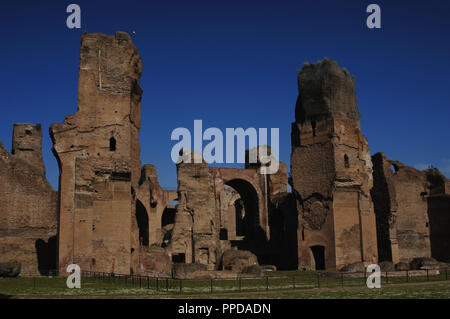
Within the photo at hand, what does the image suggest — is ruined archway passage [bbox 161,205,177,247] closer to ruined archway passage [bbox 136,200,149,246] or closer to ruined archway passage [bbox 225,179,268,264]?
ruined archway passage [bbox 136,200,149,246]

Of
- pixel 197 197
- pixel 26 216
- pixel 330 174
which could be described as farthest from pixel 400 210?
pixel 26 216

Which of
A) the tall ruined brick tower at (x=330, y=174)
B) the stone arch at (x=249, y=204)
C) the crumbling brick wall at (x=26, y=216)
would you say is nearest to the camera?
the crumbling brick wall at (x=26, y=216)

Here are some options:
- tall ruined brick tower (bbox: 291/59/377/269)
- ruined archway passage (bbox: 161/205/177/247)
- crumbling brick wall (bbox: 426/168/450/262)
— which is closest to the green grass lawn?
tall ruined brick tower (bbox: 291/59/377/269)

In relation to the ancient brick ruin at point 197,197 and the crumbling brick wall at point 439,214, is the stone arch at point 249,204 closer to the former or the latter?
the ancient brick ruin at point 197,197

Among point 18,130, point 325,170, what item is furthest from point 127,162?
point 325,170

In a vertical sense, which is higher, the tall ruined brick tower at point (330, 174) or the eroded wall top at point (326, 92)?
the eroded wall top at point (326, 92)

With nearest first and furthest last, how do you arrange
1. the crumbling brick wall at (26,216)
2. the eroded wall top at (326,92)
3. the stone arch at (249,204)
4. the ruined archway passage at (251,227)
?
the crumbling brick wall at (26,216) < the eroded wall top at (326,92) < the ruined archway passage at (251,227) < the stone arch at (249,204)

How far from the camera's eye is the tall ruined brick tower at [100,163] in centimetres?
2198

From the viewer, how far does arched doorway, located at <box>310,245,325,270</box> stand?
92.1 ft

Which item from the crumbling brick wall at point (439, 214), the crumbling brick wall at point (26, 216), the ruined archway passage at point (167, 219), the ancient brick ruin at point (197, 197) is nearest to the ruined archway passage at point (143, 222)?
the ancient brick ruin at point (197, 197)

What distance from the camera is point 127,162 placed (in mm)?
23234

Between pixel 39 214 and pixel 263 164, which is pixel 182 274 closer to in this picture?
pixel 39 214

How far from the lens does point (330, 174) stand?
2812 centimetres

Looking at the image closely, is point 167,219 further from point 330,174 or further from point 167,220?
point 330,174
